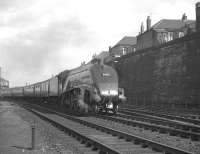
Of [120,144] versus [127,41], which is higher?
[127,41]

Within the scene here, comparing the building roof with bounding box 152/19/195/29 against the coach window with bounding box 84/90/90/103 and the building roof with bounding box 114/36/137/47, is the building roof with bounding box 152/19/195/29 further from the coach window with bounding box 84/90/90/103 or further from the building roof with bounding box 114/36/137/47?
the coach window with bounding box 84/90/90/103

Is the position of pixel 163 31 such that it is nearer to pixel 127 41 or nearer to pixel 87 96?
pixel 127 41

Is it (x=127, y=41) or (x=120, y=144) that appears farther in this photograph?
(x=127, y=41)

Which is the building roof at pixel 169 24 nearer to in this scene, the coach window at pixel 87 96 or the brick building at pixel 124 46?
the brick building at pixel 124 46

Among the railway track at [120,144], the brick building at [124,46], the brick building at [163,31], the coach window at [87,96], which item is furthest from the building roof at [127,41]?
the railway track at [120,144]

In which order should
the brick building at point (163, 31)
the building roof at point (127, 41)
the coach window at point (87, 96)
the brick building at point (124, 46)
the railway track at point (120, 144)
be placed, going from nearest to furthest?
1. the railway track at point (120, 144)
2. the coach window at point (87, 96)
3. the brick building at point (163, 31)
4. the brick building at point (124, 46)
5. the building roof at point (127, 41)

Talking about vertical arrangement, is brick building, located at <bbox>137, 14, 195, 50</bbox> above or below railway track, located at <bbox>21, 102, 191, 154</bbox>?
above

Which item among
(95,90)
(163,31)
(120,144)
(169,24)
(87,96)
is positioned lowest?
(120,144)

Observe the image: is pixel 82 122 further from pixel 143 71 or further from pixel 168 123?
pixel 143 71

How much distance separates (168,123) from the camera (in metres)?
14.3

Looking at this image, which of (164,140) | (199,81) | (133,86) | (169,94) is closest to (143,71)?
(133,86)

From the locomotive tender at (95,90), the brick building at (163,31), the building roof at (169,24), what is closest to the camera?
the locomotive tender at (95,90)

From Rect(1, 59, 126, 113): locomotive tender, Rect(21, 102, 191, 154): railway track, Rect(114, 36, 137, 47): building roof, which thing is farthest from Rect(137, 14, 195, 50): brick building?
Rect(21, 102, 191, 154): railway track

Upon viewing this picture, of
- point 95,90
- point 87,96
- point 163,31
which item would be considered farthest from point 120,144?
point 163,31
